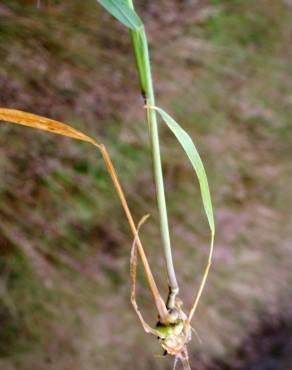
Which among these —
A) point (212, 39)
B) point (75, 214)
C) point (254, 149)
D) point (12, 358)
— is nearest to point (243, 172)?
point (254, 149)

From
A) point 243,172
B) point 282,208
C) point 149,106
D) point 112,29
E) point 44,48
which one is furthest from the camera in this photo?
point 282,208

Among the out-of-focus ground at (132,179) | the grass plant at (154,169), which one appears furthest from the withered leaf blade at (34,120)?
the out-of-focus ground at (132,179)

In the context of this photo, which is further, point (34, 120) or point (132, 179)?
point (132, 179)

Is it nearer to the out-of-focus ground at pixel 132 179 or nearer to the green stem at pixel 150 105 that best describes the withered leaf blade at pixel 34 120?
the green stem at pixel 150 105

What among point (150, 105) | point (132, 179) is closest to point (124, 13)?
point (150, 105)

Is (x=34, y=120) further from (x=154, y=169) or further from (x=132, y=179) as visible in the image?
(x=132, y=179)

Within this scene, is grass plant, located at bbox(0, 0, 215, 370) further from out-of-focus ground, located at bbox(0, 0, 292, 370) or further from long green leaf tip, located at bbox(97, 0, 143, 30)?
out-of-focus ground, located at bbox(0, 0, 292, 370)

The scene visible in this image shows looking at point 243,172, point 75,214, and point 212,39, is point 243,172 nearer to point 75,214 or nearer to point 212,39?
point 212,39
